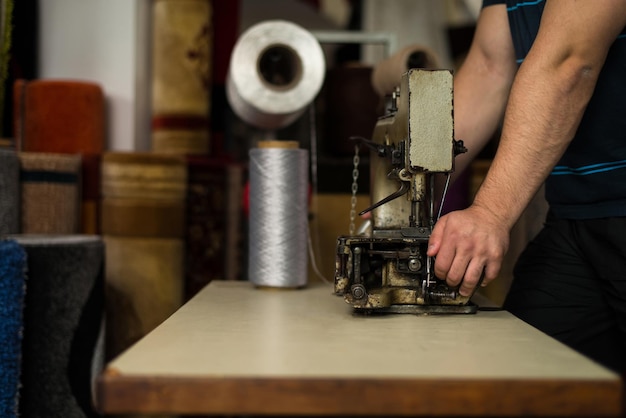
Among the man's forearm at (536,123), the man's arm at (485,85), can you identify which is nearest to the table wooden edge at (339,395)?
the man's forearm at (536,123)

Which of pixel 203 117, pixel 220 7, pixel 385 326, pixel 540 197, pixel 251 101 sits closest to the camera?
pixel 385 326

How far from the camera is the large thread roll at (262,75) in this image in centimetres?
242

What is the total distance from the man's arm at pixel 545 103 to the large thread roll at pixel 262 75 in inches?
45.3

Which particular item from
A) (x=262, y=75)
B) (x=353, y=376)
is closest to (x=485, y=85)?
(x=262, y=75)

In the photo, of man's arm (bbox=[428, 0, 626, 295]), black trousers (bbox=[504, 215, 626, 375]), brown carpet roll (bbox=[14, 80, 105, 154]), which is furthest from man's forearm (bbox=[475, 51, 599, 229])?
brown carpet roll (bbox=[14, 80, 105, 154])

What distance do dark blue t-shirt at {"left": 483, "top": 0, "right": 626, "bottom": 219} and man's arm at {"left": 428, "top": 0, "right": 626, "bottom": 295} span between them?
0.19 meters

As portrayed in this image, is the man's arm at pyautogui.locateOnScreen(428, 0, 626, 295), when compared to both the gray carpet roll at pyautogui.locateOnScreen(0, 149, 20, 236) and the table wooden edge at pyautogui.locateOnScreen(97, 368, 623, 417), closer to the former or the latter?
the table wooden edge at pyautogui.locateOnScreen(97, 368, 623, 417)

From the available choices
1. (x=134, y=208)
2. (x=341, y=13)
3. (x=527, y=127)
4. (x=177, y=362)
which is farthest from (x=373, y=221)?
(x=341, y=13)

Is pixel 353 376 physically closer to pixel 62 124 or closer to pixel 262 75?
pixel 262 75

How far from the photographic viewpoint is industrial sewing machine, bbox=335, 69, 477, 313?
131 centimetres

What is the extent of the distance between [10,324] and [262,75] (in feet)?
3.73

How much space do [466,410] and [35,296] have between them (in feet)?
4.82

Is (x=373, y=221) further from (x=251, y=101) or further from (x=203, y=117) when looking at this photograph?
(x=203, y=117)

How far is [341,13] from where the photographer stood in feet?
14.9
